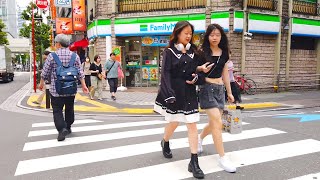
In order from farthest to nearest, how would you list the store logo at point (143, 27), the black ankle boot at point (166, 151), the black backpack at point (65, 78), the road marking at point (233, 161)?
the store logo at point (143, 27) → the black backpack at point (65, 78) → the black ankle boot at point (166, 151) → the road marking at point (233, 161)

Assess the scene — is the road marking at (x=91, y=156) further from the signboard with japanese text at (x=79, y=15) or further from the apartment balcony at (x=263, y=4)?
the signboard with japanese text at (x=79, y=15)

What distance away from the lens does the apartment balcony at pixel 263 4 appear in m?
14.2

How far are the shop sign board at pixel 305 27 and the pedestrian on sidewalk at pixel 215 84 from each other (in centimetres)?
1249

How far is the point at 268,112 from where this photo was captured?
9305 mm

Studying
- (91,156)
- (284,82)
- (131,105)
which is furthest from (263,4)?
(91,156)

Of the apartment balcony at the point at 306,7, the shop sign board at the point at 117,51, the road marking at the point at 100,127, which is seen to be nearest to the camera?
the road marking at the point at 100,127

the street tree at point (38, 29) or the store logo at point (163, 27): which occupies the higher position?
the street tree at point (38, 29)

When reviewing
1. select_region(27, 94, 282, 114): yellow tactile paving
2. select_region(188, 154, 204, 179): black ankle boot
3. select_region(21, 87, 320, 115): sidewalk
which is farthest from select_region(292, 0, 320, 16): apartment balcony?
select_region(188, 154, 204, 179): black ankle boot

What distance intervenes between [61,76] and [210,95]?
2729 mm

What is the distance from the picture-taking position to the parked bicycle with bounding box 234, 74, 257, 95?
44.1ft

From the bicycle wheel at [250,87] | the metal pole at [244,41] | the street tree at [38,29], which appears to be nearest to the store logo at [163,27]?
the metal pole at [244,41]

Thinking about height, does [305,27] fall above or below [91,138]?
above

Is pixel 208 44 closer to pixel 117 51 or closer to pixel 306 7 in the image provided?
pixel 117 51

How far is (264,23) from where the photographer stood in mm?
14195
